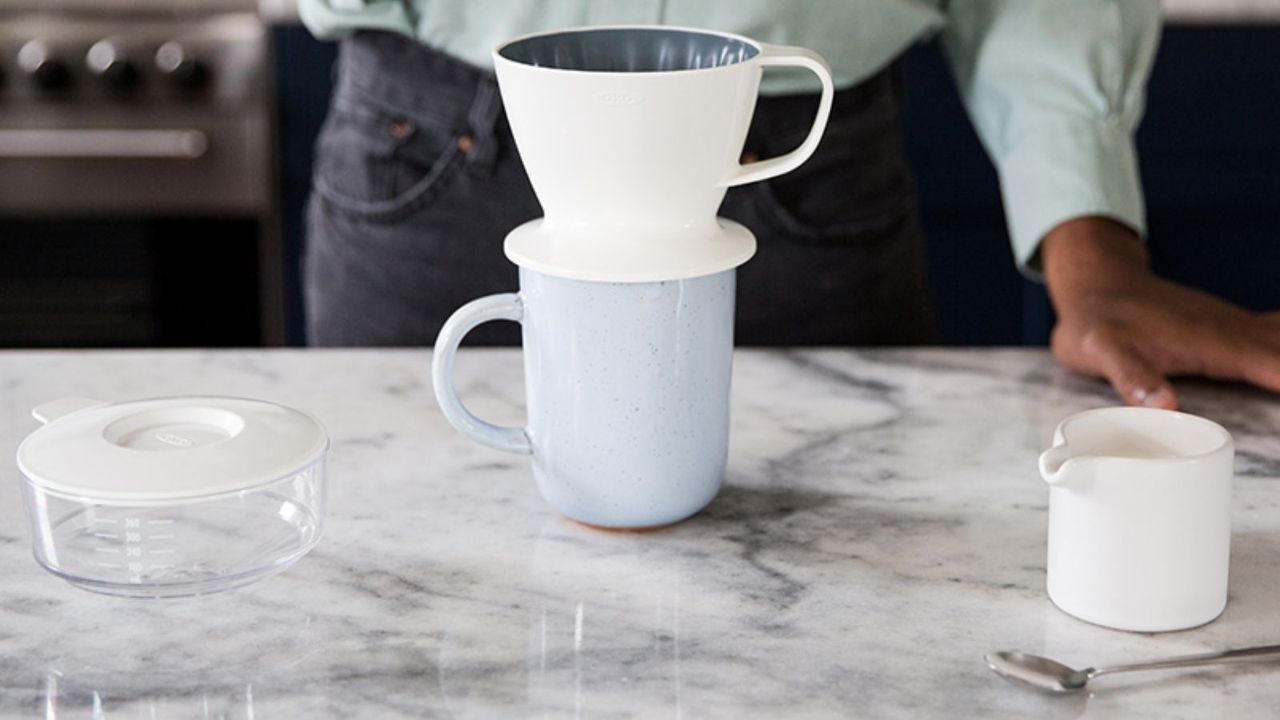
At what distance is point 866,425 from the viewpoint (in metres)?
0.92

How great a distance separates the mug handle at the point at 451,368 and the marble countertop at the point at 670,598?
0.04 meters

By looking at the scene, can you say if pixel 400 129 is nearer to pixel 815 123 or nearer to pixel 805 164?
pixel 805 164

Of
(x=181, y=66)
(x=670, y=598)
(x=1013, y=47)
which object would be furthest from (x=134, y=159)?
(x=670, y=598)

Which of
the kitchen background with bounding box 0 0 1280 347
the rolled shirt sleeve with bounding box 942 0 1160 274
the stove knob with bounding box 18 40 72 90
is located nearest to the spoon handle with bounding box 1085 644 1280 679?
the rolled shirt sleeve with bounding box 942 0 1160 274

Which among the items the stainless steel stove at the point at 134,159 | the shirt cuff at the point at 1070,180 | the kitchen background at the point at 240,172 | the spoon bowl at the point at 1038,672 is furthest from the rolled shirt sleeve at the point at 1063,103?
the stainless steel stove at the point at 134,159

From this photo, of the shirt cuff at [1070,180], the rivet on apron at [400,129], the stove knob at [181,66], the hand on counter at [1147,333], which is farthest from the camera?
the stove knob at [181,66]

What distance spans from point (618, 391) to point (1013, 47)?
613 mm

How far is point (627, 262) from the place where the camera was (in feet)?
2.33

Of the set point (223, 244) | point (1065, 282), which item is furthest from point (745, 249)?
point (223, 244)

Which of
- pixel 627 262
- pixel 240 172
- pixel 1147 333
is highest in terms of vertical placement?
pixel 627 262

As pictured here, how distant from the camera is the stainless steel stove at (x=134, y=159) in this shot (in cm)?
210

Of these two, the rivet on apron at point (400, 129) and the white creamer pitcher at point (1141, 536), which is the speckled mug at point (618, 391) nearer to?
the white creamer pitcher at point (1141, 536)

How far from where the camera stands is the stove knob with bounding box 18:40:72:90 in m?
2.09

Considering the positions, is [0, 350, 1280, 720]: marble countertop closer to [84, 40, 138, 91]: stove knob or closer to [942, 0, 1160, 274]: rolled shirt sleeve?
[942, 0, 1160, 274]: rolled shirt sleeve
